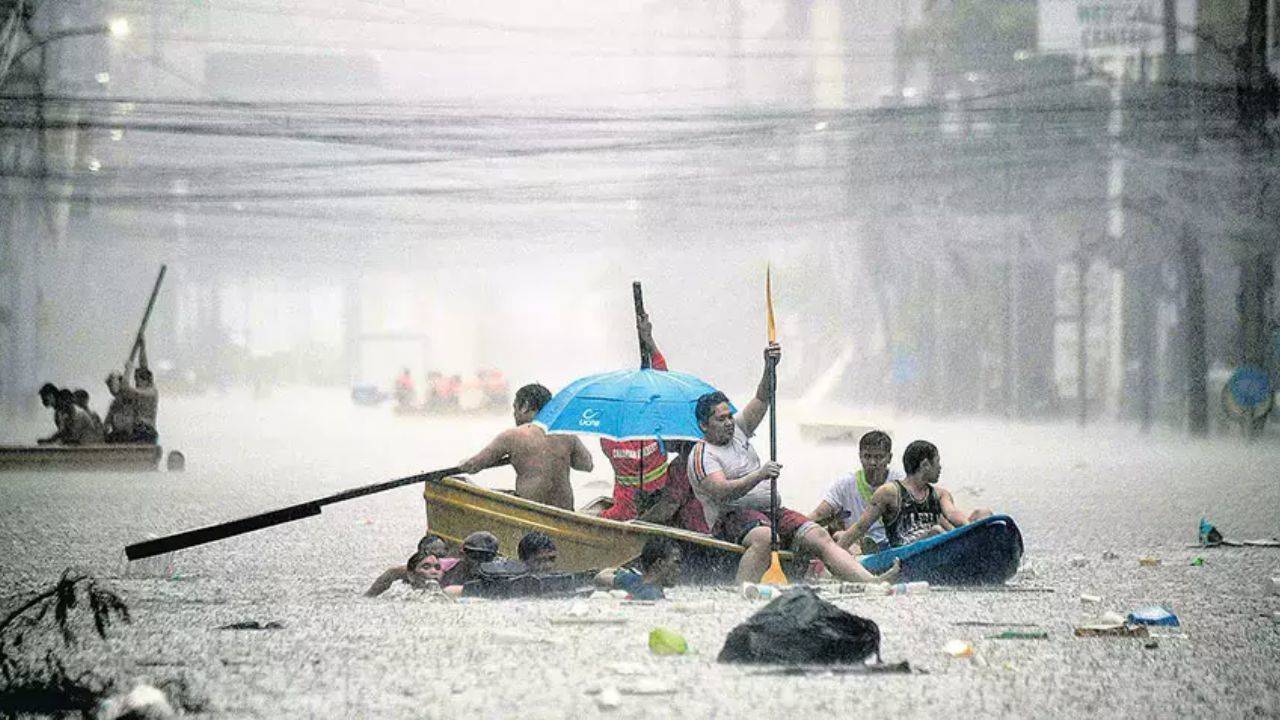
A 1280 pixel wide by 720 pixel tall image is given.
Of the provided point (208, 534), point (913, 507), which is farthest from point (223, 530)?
point (913, 507)

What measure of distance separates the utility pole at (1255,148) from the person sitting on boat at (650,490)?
64.4ft

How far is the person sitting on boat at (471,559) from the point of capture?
11211 mm

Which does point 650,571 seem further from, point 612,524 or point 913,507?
point 913,507

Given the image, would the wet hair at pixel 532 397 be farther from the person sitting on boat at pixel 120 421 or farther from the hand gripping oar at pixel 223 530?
the person sitting on boat at pixel 120 421

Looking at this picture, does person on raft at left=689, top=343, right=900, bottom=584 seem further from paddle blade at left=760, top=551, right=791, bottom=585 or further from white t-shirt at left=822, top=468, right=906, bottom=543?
white t-shirt at left=822, top=468, right=906, bottom=543

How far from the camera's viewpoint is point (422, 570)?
1143cm

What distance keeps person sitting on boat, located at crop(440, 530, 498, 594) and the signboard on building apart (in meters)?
32.6

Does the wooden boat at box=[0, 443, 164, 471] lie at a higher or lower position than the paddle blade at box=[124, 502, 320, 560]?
lower

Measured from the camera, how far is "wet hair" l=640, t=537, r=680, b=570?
36.2ft

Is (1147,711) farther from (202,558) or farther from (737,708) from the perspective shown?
(202,558)

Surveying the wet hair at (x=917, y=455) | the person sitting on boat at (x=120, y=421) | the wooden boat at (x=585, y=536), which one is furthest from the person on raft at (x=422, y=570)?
the person sitting on boat at (x=120, y=421)

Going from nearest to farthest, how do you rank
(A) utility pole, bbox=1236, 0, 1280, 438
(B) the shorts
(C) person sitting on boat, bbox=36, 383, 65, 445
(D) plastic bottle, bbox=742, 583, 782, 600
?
(D) plastic bottle, bbox=742, 583, 782, 600
(B) the shorts
(C) person sitting on boat, bbox=36, 383, 65, 445
(A) utility pole, bbox=1236, 0, 1280, 438

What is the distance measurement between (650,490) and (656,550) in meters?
0.87

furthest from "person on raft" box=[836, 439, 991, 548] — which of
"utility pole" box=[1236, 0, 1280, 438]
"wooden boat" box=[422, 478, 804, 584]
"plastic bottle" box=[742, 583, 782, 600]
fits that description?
"utility pole" box=[1236, 0, 1280, 438]
